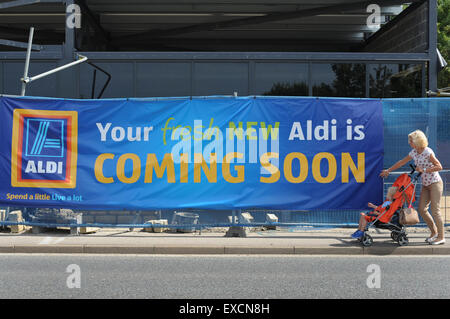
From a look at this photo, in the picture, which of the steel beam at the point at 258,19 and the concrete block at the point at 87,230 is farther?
the steel beam at the point at 258,19

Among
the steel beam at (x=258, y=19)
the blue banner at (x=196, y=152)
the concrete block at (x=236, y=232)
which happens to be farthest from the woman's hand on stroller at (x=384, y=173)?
the steel beam at (x=258, y=19)

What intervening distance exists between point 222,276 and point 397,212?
3440 mm

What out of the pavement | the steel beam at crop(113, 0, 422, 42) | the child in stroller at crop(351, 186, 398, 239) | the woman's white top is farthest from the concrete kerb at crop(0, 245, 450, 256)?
the steel beam at crop(113, 0, 422, 42)

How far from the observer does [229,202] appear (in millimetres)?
9195

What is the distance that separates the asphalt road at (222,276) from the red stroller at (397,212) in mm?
477

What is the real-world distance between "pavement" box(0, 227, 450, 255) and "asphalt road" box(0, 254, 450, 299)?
0.74ft

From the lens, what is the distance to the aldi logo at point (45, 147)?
9.33 m

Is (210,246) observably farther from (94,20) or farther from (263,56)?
(94,20)

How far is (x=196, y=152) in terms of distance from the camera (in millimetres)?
9242

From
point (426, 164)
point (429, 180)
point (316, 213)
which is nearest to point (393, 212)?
point (429, 180)

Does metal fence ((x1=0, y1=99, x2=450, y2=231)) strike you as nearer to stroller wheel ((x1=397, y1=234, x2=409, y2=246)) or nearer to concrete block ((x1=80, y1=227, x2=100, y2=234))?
concrete block ((x1=80, y1=227, x2=100, y2=234))

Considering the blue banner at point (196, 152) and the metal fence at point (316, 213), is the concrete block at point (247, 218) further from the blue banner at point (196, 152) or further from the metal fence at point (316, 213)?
the blue banner at point (196, 152)

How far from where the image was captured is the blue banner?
9.24 metres

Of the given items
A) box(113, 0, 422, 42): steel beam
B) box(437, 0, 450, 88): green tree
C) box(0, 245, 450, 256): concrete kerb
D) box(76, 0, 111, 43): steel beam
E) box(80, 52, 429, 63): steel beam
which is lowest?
box(0, 245, 450, 256): concrete kerb
